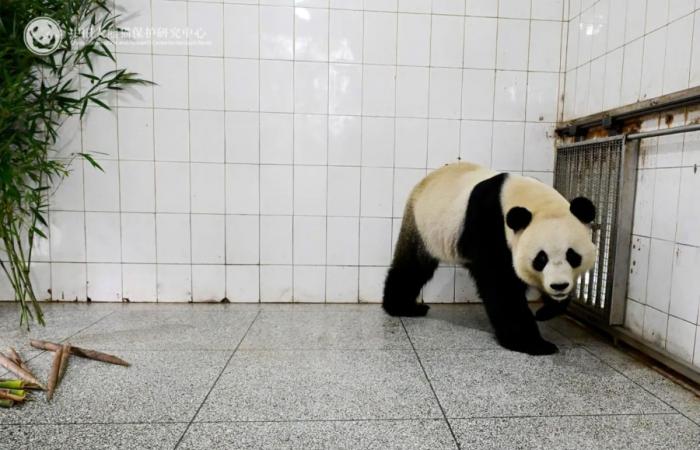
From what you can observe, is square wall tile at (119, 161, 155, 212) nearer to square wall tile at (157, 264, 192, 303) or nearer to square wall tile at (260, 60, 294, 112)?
square wall tile at (157, 264, 192, 303)

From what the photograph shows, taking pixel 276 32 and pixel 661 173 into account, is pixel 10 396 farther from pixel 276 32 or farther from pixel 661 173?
pixel 661 173

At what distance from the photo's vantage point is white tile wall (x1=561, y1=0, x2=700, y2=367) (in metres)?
1.81

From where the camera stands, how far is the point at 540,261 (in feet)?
5.98

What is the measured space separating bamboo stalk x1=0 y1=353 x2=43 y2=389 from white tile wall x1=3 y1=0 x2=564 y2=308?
1.15 m

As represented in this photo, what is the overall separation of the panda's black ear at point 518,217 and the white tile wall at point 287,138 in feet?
3.67

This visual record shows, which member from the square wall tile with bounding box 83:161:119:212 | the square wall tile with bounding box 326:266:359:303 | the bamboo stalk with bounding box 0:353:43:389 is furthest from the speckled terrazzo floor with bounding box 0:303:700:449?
the square wall tile with bounding box 83:161:119:212

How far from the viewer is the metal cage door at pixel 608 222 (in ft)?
7.13

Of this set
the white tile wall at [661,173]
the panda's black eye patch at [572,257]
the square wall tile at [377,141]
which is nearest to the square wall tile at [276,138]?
the square wall tile at [377,141]

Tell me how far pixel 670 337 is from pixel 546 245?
79cm

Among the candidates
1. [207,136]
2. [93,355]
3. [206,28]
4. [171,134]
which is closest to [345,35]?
[206,28]

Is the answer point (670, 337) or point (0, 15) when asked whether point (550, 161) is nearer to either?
point (670, 337)

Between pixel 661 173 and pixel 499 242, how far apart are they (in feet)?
2.76

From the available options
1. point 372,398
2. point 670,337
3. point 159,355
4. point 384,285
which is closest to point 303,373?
point 372,398

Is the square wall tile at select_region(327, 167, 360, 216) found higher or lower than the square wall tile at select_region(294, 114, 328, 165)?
lower
